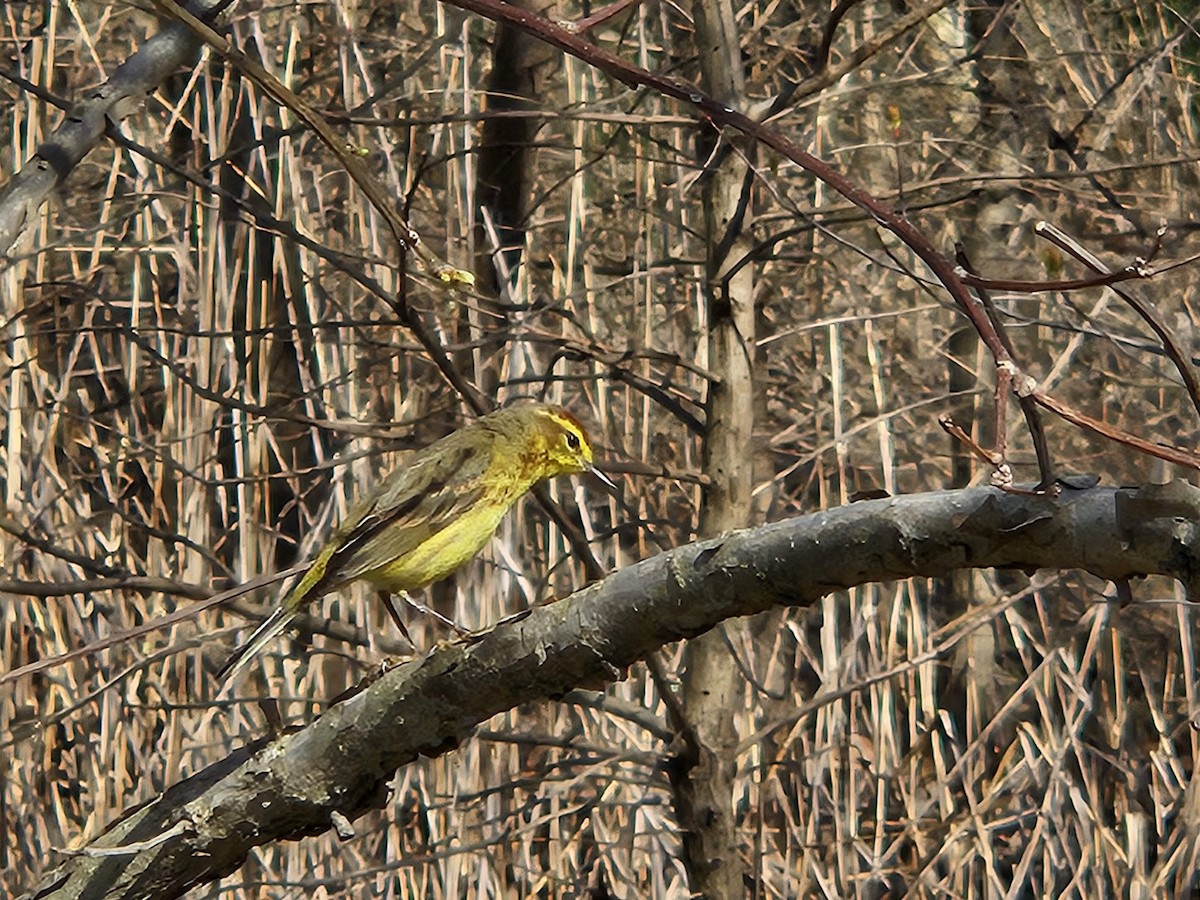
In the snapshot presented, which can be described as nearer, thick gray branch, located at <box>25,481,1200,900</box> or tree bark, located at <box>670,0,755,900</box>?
thick gray branch, located at <box>25,481,1200,900</box>

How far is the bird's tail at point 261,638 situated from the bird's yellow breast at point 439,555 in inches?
8.9

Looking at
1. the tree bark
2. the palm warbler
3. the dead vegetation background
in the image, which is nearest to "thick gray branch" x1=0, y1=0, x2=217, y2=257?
the dead vegetation background

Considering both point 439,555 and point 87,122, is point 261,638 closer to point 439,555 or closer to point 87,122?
point 439,555

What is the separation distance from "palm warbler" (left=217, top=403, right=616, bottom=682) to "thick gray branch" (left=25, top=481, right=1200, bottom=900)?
64 centimetres

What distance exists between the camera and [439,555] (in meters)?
4.18

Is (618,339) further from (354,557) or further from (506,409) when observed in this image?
(354,557)

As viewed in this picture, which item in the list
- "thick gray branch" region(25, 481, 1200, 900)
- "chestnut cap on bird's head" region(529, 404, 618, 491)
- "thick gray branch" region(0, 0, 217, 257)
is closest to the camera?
"thick gray branch" region(25, 481, 1200, 900)

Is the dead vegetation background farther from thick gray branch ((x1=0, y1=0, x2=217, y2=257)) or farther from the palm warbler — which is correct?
thick gray branch ((x1=0, y1=0, x2=217, y2=257))

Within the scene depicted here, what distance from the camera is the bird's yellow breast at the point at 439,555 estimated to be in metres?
4.16

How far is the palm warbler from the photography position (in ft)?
13.3

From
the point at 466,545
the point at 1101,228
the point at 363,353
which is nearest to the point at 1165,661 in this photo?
the point at 1101,228

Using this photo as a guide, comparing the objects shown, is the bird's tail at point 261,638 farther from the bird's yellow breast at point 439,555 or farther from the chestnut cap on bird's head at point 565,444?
the chestnut cap on bird's head at point 565,444

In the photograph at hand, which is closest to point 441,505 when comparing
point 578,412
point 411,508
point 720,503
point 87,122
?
point 411,508

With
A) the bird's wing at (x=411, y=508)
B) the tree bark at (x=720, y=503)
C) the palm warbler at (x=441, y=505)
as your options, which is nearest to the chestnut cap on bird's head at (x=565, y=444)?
the palm warbler at (x=441, y=505)
